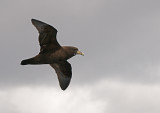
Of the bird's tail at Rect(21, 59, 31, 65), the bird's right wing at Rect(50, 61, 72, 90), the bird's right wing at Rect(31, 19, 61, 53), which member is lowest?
the bird's right wing at Rect(50, 61, 72, 90)

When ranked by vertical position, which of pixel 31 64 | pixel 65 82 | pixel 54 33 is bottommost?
pixel 65 82

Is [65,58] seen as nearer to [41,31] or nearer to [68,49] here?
[68,49]

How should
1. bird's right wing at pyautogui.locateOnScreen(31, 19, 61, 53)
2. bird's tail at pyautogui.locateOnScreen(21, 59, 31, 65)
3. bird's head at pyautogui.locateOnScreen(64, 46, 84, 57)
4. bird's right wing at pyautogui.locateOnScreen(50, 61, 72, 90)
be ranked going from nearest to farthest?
bird's right wing at pyautogui.locateOnScreen(31, 19, 61, 53), bird's tail at pyautogui.locateOnScreen(21, 59, 31, 65), bird's head at pyautogui.locateOnScreen(64, 46, 84, 57), bird's right wing at pyautogui.locateOnScreen(50, 61, 72, 90)

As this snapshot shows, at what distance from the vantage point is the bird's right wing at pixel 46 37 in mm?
20917

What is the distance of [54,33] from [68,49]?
1.26 m

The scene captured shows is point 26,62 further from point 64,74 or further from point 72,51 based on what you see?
point 64,74

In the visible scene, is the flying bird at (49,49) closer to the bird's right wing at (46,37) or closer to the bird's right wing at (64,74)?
the bird's right wing at (46,37)

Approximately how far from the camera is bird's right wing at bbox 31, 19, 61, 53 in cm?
2092

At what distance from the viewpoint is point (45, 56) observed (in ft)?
70.4

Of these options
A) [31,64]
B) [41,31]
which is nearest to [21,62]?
[31,64]

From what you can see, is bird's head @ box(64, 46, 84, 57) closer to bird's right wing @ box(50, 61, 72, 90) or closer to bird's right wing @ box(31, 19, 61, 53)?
bird's right wing @ box(31, 19, 61, 53)

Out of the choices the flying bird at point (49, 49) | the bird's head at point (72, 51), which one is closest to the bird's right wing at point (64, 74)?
the bird's head at point (72, 51)

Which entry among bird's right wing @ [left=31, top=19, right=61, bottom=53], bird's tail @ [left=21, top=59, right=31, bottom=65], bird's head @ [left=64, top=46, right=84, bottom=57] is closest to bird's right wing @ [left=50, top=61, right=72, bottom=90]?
bird's head @ [left=64, top=46, right=84, bottom=57]

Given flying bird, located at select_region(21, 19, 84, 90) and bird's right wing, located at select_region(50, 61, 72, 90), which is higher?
flying bird, located at select_region(21, 19, 84, 90)
